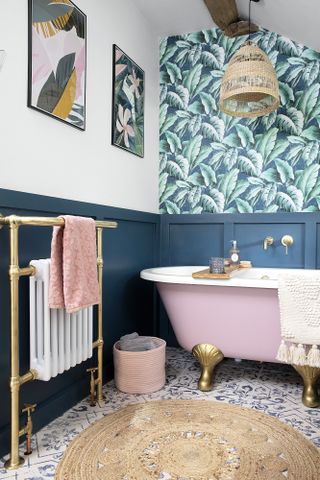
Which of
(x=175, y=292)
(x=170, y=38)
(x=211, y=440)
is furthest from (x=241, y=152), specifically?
(x=211, y=440)

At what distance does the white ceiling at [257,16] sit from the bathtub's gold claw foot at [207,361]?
6.73 feet

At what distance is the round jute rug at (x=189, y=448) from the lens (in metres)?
1.43

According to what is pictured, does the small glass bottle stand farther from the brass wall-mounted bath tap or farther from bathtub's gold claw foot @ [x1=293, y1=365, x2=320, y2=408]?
bathtub's gold claw foot @ [x1=293, y1=365, x2=320, y2=408]

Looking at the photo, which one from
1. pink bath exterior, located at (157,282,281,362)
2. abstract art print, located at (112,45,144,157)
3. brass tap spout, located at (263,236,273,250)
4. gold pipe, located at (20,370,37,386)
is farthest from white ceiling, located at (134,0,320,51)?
gold pipe, located at (20,370,37,386)

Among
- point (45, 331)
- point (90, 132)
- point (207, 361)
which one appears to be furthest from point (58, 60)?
point (207, 361)

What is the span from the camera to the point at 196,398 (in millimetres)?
2088

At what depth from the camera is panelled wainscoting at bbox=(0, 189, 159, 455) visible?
62.1 inches

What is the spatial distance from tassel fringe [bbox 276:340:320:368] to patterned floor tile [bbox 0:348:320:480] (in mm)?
265

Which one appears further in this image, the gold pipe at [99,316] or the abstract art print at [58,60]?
the gold pipe at [99,316]

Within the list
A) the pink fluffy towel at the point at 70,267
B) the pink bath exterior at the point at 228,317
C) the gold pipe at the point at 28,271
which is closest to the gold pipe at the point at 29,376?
the pink fluffy towel at the point at 70,267

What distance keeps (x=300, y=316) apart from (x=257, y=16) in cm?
213

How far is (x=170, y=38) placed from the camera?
311 cm

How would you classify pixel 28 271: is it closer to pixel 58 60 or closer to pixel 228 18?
pixel 58 60

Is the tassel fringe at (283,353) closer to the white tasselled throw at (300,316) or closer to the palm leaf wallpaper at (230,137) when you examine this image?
the white tasselled throw at (300,316)
